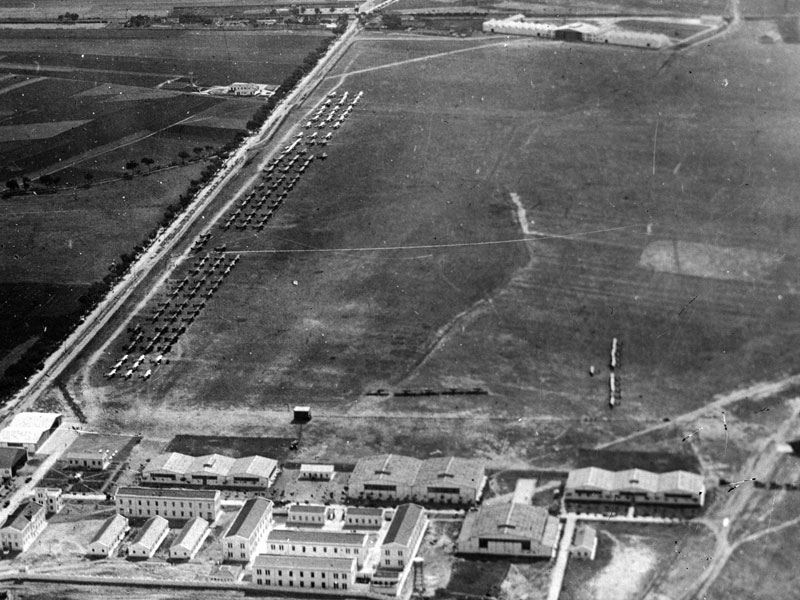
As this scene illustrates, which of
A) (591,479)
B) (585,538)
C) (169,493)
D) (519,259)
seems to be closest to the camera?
(585,538)

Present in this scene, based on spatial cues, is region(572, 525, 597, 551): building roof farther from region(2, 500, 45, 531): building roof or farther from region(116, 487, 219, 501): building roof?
region(2, 500, 45, 531): building roof

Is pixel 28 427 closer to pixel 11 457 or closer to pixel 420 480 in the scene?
pixel 11 457

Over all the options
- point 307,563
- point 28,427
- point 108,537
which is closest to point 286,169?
point 28,427

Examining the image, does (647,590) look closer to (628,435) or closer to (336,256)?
(628,435)

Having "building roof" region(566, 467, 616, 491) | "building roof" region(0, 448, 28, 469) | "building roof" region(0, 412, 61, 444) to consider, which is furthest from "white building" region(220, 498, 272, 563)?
"building roof" region(0, 412, 61, 444)

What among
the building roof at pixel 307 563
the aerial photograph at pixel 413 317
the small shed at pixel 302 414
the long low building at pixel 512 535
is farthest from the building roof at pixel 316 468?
the building roof at pixel 307 563

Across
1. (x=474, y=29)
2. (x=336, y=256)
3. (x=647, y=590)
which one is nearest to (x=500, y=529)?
(x=647, y=590)
